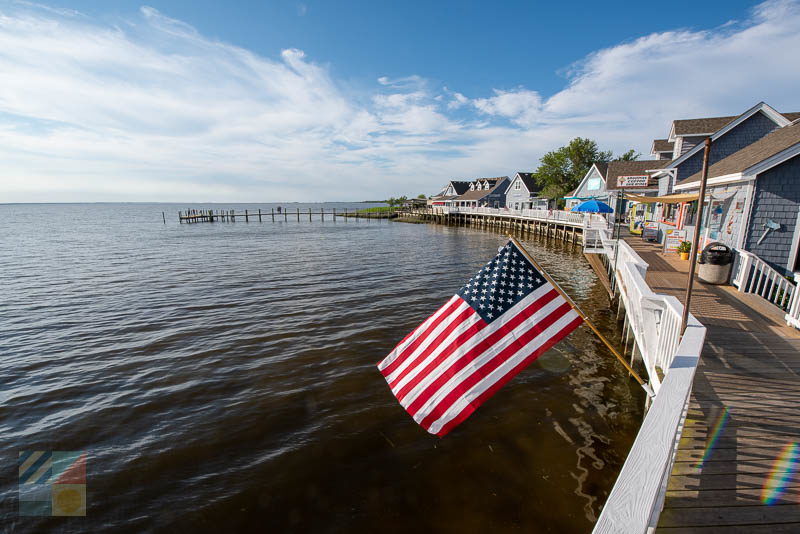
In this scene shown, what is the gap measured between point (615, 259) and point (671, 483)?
12.5 meters

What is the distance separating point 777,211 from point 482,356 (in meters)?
10.9

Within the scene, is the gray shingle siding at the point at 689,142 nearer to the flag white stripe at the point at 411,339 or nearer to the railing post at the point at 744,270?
the railing post at the point at 744,270

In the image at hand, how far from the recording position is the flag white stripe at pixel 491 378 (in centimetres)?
376

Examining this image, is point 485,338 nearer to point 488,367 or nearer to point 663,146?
point 488,367

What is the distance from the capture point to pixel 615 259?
46.7 feet

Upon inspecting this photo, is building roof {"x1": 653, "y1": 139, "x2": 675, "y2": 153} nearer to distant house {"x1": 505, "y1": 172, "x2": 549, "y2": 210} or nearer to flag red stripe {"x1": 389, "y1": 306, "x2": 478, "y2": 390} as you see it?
distant house {"x1": 505, "y1": 172, "x2": 549, "y2": 210}

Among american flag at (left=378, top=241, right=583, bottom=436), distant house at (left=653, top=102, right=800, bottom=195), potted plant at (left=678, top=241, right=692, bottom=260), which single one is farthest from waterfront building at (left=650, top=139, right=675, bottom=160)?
american flag at (left=378, top=241, right=583, bottom=436)

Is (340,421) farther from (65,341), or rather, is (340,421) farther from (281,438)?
(65,341)

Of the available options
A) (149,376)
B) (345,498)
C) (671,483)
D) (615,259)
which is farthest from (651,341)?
(149,376)

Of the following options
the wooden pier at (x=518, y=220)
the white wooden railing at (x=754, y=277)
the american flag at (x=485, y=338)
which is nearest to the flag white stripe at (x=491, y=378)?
the american flag at (x=485, y=338)

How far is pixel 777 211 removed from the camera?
9594mm

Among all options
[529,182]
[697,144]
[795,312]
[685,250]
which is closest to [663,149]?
[697,144]

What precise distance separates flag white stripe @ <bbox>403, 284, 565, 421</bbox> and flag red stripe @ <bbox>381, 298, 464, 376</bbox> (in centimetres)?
40

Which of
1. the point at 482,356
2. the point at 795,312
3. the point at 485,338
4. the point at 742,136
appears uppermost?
the point at 742,136
